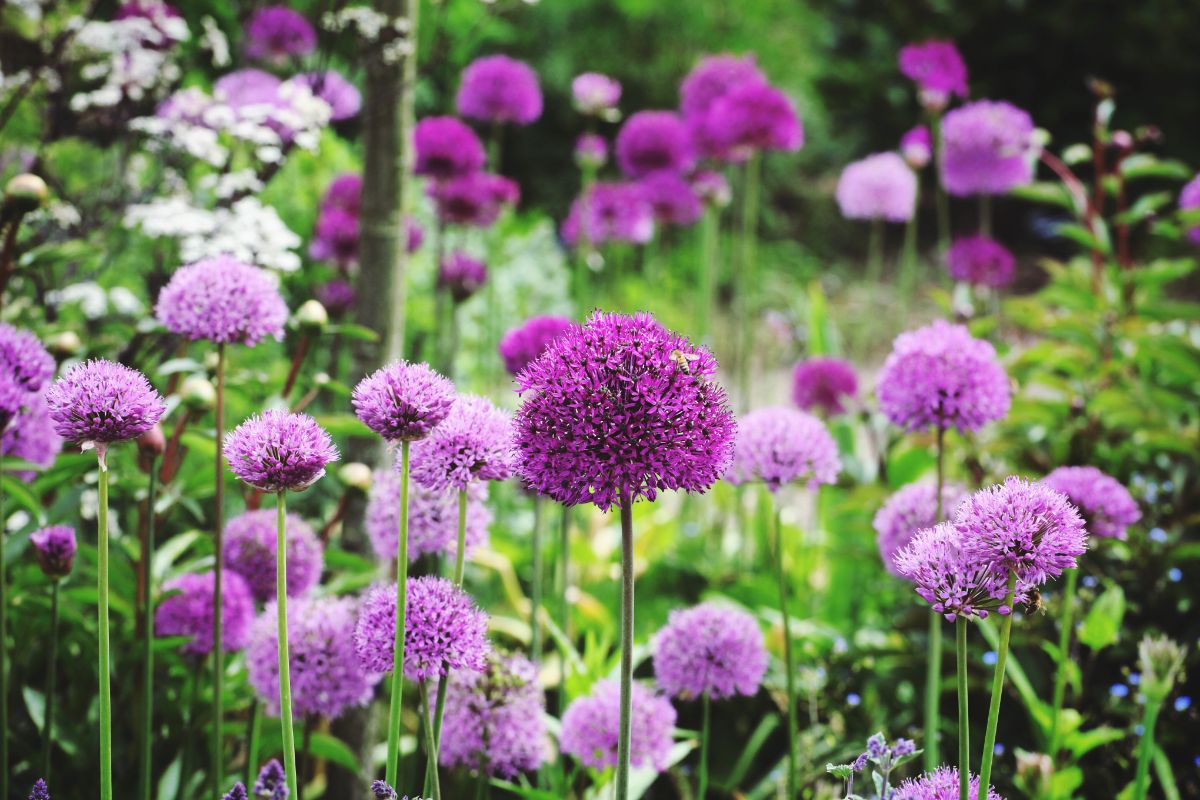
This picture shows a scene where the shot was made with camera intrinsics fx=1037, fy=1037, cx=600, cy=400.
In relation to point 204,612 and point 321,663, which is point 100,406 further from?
point 204,612

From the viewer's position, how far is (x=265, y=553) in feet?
6.23

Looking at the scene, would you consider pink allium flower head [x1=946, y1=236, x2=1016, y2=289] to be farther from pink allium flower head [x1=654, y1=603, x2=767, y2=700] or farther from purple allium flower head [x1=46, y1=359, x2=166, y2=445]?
purple allium flower head [x1=46, y1=359, x2=166, y2=445]

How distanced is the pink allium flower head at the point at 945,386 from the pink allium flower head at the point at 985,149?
1.75m

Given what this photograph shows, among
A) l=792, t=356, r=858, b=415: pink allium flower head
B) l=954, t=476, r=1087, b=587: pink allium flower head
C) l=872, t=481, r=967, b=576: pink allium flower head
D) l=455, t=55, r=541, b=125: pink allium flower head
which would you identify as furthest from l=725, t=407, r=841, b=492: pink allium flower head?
l=455, t=55, r=541, b=125: pink allium flower head

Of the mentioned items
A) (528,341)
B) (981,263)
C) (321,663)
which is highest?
(981,263)

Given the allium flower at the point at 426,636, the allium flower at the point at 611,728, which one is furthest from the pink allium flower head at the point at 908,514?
the allium flower at the point at 426,636

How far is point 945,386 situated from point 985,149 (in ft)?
6.67

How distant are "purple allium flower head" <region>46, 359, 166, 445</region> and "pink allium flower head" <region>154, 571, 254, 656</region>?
728 mm

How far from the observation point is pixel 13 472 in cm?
206

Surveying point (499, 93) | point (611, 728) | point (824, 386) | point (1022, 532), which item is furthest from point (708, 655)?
point (499, 93)

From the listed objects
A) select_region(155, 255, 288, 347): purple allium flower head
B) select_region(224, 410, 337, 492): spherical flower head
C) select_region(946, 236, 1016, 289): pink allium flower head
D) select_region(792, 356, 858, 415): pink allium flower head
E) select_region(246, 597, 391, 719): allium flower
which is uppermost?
select_region(946, 236, 1016, 289): pink allium flower head

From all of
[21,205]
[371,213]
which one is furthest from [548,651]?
[21,205]

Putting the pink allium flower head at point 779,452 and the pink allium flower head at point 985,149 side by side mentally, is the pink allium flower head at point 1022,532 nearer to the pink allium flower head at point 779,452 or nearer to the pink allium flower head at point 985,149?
the pink allium flower head at point 779,452

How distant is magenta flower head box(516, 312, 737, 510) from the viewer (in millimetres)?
1187
